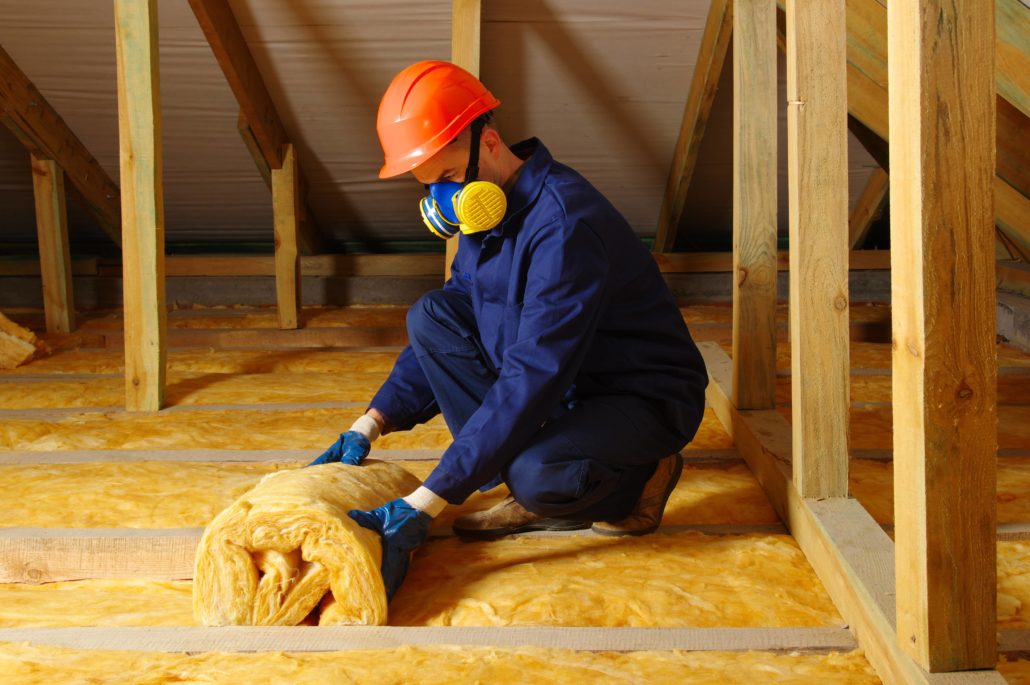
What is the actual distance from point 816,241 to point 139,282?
2390 millimetres

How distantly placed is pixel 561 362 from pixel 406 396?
639 millimetres

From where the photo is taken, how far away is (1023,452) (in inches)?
107

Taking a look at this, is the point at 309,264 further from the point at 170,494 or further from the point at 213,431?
the point at 170,494

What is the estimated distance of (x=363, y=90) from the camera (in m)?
4.62

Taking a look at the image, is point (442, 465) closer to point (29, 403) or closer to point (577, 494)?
point (577, 494)

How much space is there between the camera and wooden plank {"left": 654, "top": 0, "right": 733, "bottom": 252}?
4031 mm

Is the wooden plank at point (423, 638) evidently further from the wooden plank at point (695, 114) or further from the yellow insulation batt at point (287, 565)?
the wooden plank at point (695, 114)

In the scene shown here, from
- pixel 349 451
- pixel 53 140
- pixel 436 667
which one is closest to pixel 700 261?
pixel 53 140

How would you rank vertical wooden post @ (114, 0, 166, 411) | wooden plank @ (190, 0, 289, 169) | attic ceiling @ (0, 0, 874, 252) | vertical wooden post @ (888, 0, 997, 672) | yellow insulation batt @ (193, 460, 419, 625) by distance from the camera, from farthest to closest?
attic ceiling @ (0, 0, 874, 252), wooden plank @ (190, 0, 289, 169), vertical wooden post @ (114, 0, 166, 411), yellow insulation batt @ (193, 460, 419, 625), vertical wooden post @ (888, 0, 997, 672)

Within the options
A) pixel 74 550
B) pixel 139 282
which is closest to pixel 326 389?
pixel 139 282

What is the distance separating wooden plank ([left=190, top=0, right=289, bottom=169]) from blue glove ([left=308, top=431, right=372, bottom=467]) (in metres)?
2.25

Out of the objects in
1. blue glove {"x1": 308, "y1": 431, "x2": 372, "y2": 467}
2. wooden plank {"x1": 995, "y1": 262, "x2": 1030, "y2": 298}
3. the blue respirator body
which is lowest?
wooden plank {"x1": 995, "y1": 262, "x2": 1030, "y2": 298}

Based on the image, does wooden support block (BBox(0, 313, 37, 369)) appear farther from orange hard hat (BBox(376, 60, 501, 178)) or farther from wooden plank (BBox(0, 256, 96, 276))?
orange hard hat (BBox(376, 60, 501, 178))

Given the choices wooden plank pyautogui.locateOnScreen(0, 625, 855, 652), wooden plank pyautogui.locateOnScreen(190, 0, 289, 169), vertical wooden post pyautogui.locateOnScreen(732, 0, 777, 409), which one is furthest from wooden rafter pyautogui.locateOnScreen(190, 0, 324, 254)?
wooden plank pyautogui.locateOnScreen(0, 625, 855, 652)
